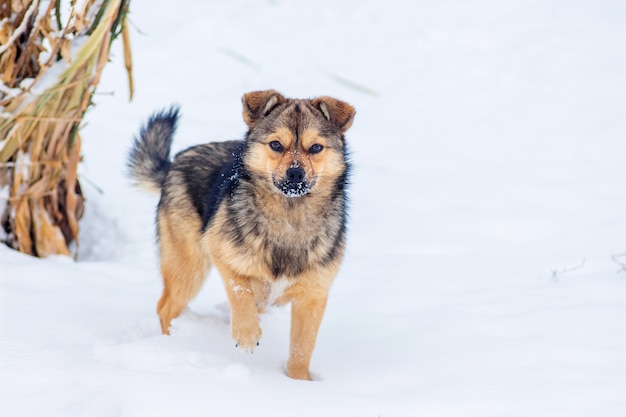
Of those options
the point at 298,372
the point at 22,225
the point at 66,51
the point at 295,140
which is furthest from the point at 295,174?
the point at 22,225

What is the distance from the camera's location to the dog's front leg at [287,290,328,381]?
4297mm

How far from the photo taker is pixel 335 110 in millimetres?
4438

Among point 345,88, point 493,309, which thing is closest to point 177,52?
point 345,88

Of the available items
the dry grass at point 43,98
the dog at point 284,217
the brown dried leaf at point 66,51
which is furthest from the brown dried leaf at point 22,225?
the dog at point 284,217

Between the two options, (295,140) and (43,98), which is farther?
(43,98)

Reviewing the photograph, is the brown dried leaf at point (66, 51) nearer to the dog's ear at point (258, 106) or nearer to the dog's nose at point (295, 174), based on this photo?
the dog's ear at point (258, 106)

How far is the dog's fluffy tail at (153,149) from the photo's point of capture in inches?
211

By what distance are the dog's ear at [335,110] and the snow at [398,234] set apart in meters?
1.16

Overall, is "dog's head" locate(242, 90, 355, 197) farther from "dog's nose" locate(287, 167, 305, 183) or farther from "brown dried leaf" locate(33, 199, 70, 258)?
"brown dried leaf" locate(33, 199, 70, 258)

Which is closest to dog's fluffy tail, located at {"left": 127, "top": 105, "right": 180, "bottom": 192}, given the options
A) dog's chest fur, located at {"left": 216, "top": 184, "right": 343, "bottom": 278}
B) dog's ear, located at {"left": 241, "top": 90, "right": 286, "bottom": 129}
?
dog's ear, located at {"left": 241, "top": 90, "right": 286, "bottom": 129}

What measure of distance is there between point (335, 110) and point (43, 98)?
1.88 m

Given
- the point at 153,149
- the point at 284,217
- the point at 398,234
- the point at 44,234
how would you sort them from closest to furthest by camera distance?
the point at 284,217, the point at 153,149, the point at 44,234, the point at 398,234

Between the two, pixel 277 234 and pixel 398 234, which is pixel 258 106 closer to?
pixel 277 234

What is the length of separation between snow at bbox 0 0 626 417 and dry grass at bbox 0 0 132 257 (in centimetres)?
34
